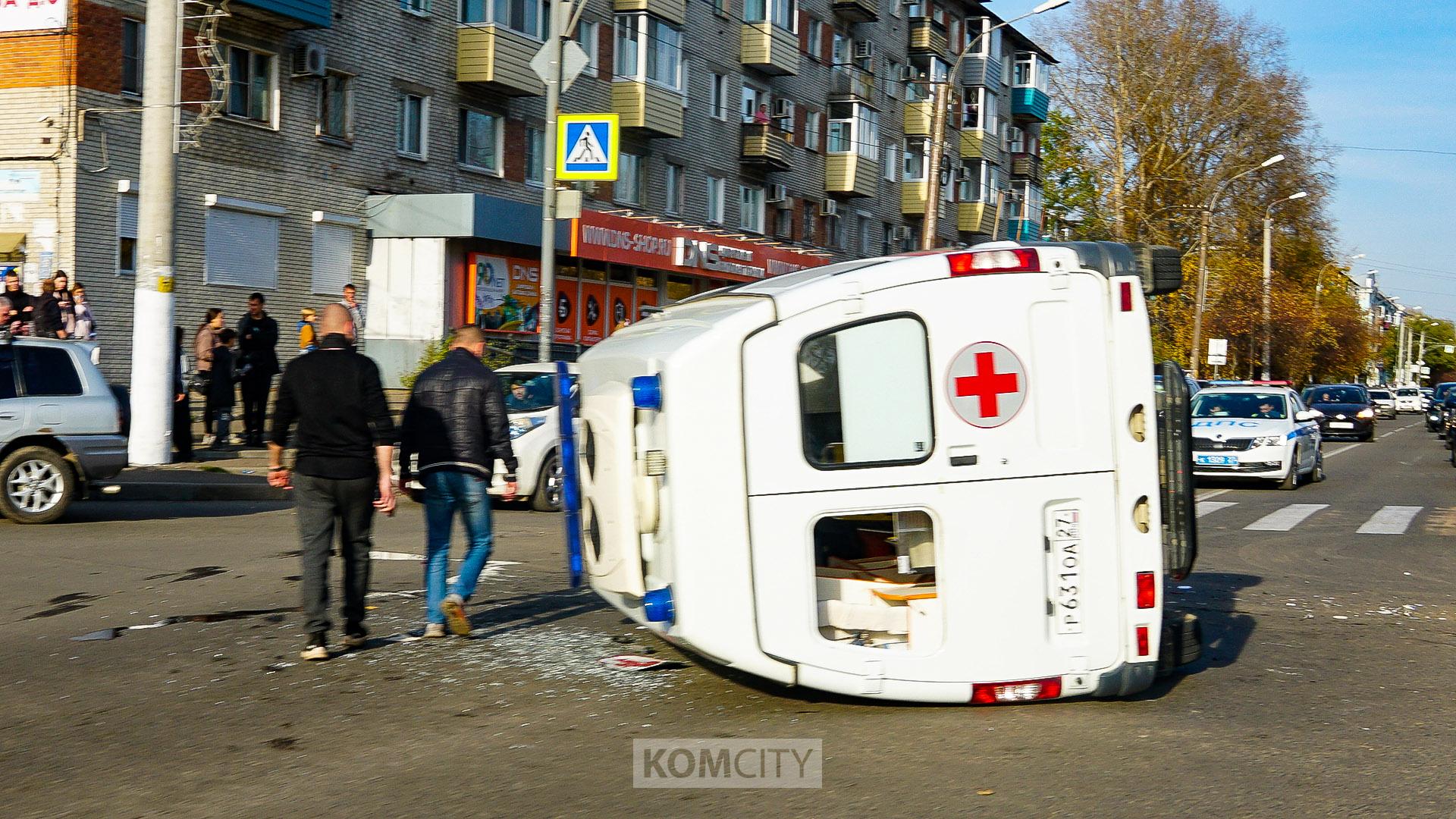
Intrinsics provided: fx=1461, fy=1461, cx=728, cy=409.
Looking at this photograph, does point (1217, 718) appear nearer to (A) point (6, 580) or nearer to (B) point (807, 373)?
(B) point (807, 373)

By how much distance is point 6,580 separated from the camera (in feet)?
31.9

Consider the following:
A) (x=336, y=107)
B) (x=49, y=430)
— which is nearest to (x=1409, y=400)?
(x=336, y=107)

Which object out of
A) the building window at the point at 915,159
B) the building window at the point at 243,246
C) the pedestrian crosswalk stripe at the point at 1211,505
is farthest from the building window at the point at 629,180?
the pedestrian crosswalk stripe at the point at 1211,505

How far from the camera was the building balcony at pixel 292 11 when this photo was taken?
23.6 meters

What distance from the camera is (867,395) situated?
19.6 feet

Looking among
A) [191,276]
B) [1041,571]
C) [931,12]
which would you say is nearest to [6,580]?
[1041,571]

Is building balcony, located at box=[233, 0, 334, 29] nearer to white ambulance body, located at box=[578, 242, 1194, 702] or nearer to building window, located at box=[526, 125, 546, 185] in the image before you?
building window, located at box=[526, 125, 546, 185]

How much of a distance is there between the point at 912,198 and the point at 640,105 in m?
19.9

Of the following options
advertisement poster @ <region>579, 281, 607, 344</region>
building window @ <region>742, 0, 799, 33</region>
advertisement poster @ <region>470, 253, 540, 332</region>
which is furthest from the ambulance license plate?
building window @ <region>742, 0, 799, 33</region>

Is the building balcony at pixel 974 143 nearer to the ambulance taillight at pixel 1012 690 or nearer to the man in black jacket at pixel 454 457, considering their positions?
the man in black jacket at pixel 454 457

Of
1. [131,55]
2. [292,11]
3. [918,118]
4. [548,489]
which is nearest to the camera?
[548,489]

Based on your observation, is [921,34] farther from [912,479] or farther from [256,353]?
[912,479]

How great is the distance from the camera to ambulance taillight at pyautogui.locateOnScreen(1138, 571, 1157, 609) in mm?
6285

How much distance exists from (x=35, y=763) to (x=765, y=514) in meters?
2.89
